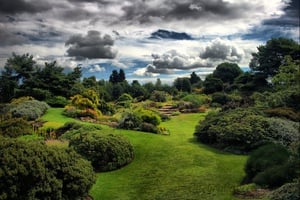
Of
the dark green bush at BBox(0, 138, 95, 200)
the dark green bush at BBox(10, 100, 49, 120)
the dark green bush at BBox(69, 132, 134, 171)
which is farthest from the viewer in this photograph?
the dark green bush at BBox(10, 100, 49, 120)

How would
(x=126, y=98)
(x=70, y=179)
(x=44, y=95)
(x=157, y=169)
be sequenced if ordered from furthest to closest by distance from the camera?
1. (x=126, y=98)
2. (x=44, y=95)
3. (x=157, y=169)
4. (x=70, y=179)

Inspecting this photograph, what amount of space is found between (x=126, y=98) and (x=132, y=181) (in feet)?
135

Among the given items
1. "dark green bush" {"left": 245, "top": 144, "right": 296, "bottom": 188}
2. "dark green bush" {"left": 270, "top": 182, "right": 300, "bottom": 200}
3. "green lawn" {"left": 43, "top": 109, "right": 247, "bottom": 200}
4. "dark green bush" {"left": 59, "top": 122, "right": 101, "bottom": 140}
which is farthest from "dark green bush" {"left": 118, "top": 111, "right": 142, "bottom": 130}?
"dark green bush" {"left": 270, "top": 182, "right": 300, "bottom": 200}

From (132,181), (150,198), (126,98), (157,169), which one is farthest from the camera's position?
(126,98)

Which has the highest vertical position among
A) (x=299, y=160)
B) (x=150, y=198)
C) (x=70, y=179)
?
(x=299, y=160)

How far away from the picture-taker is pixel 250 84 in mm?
44094

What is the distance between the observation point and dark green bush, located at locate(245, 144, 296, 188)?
1122cm

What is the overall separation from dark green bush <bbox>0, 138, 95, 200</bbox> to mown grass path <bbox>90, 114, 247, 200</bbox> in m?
1.58

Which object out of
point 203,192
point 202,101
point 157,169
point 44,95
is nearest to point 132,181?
point 157,169

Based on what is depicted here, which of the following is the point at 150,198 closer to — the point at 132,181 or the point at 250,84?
the point at 132,181

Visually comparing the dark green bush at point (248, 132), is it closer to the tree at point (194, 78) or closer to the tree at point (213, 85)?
the tree at point (213, 85)

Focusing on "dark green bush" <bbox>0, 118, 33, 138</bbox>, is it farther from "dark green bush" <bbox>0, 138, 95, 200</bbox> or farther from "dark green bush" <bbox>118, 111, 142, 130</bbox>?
"dark green bush" <bbox>0, 138, 95, 200</bbox>

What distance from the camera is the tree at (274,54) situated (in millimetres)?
44250

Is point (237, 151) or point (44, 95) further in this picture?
point (44, 95)
